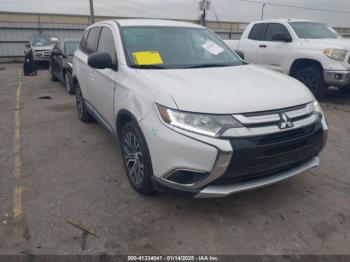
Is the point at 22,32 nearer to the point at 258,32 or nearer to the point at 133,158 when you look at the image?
the point at 258,32

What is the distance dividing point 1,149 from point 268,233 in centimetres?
388

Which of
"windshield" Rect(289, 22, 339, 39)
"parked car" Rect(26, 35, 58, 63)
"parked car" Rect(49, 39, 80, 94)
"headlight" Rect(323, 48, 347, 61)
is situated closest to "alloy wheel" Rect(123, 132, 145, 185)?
"parked car" Rect(49, 39, 80, 94)

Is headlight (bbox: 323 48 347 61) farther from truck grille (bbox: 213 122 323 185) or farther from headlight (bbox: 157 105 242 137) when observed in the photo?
headlight (bbox: 157 105 242 137)

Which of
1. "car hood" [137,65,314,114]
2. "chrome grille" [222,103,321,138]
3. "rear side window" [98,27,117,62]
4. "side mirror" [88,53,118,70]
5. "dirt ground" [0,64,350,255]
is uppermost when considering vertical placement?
"rear side window" [98,27,117,62]

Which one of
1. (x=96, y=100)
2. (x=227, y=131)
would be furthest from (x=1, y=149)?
(x=227, y=131)

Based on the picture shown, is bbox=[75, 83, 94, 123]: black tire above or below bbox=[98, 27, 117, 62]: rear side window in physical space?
below

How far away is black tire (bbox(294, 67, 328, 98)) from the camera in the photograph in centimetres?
705

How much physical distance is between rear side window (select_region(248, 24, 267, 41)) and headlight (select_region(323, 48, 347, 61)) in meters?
2.04

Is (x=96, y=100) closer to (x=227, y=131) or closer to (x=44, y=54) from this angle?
(x=227, y=131)

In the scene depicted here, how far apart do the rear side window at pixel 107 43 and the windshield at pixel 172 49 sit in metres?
0.19

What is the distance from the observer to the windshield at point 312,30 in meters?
7.55

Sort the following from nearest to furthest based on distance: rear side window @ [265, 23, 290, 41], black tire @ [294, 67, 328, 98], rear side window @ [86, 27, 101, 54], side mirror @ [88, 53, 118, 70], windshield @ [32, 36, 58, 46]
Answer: side mirror @ [88, 53, 118, 70], rear side window @ [86, 27, 101, 54], black tire @ [294, 67, 328, 98], rear side window @ [265, 23, 290, 41], windshield @ [32, 36, 58, 46]

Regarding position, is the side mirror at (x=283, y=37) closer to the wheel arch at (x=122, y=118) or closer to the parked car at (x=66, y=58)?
the parked car at (x=66, y=58)

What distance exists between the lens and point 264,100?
2.65 metres
